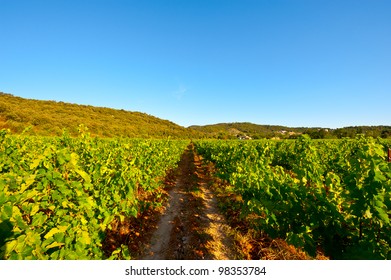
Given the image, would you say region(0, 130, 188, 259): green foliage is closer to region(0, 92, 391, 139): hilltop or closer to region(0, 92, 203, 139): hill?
region(0, 92, 391, 139): hilltop

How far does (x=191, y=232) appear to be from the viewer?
5.89m

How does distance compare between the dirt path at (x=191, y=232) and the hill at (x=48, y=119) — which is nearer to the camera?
the dirt path at (x=191, y=232)

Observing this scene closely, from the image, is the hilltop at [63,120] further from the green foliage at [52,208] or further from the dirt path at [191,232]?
the dirt path at [191,232]

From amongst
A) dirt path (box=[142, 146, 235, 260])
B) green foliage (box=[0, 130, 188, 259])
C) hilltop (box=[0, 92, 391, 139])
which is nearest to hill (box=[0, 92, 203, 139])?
hilltop (box=[0, 92, 391, 139])

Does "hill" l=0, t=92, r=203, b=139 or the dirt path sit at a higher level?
"hill" l=0, t=92, r=203, b=139

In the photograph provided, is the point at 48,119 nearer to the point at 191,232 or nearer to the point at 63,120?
the point at 63,120

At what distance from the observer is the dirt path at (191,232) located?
16.1ft

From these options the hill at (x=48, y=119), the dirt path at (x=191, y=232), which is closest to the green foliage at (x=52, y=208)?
the dirt path at (x=191, y=232)

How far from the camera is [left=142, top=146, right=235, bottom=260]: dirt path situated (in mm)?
4895

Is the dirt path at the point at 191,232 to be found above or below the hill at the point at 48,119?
below

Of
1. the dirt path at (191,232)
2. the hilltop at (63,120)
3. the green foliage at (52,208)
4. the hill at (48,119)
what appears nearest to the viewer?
the green foliage at (52,208)

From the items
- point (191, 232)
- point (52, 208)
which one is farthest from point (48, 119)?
point (52, 208)

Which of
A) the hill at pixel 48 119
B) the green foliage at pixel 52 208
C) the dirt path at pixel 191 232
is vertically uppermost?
the hill at pixel 48 119
